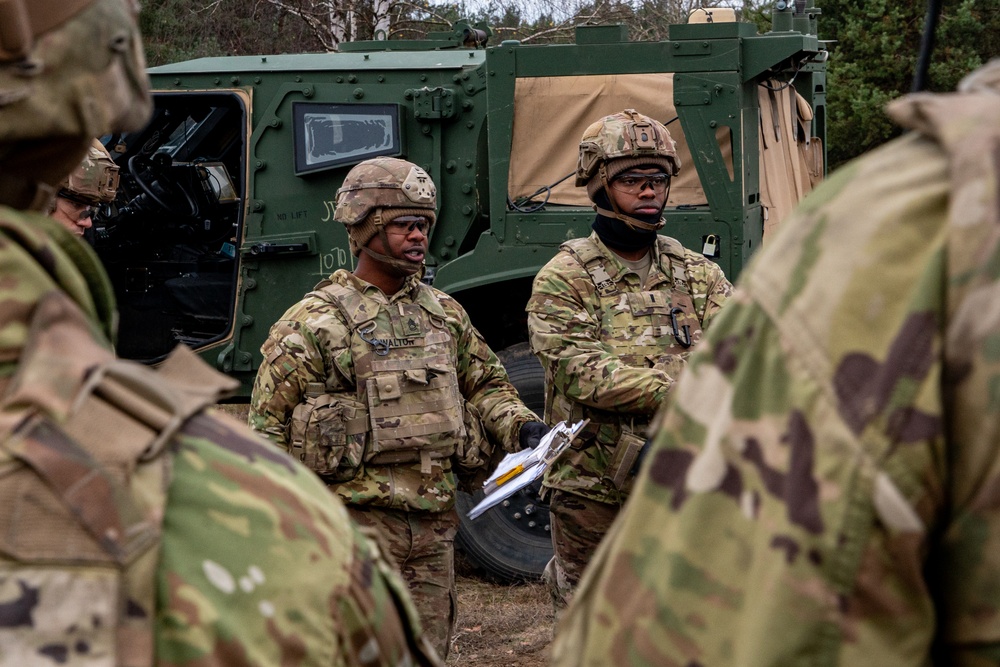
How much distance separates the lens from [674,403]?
1047 millimetres

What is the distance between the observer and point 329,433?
388 centimetres

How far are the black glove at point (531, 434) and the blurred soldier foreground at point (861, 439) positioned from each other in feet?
9.75

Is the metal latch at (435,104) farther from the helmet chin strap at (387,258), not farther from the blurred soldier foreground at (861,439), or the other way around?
the blurred soldier foreground at (861,439)

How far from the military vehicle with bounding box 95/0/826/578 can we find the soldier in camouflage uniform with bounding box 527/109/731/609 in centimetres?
154

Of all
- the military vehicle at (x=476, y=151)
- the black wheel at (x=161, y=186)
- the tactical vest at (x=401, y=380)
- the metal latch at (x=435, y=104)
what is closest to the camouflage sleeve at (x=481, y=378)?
the tactical vest at (x=401, y=380)

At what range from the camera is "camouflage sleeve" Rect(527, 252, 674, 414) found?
12.8 ft

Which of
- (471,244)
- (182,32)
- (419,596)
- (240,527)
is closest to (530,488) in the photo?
(471,244)

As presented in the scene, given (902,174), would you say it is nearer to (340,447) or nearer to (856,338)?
(856,338)

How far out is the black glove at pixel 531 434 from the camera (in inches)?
157

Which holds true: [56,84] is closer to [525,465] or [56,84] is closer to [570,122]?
[525,465]

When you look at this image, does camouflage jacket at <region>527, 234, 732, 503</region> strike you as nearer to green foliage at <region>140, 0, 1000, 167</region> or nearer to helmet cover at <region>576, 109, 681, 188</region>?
helmet cover at <region>576, 109, 681, 188</region>

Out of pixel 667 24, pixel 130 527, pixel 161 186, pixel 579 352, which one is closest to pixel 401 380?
pixel 579 352

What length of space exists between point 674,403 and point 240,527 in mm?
434

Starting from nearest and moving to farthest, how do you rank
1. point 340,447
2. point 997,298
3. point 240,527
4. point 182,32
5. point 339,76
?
1. point 997,298
2. point 240,527
3. point 340,447
4. point 339,76
5. point 182,32
